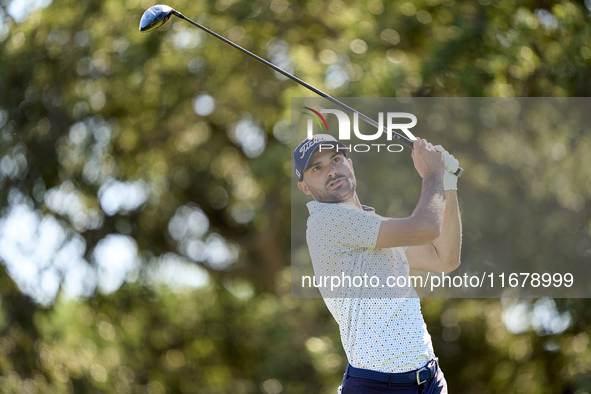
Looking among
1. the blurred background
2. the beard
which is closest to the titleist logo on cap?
the beard

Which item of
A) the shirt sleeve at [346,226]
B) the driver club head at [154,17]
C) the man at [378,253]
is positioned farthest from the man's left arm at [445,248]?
the driver club head at [154,17]

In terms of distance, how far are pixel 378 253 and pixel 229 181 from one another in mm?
6583

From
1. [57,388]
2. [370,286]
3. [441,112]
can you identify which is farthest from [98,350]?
[370,286]

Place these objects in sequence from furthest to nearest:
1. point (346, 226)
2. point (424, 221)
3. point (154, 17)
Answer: point (154, 17) < point (346, 226) < point (424, 221)

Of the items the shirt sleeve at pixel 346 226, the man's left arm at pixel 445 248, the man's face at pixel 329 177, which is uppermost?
the man's face at pixel 329 177

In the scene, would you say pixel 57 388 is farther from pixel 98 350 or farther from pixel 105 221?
pixel 105 221

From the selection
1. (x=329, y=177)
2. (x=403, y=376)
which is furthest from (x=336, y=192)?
(x=403, y=376)

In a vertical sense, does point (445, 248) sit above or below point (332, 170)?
below

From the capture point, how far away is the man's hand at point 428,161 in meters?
2.06

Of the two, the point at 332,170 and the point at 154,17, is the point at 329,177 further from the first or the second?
the point at 154,17

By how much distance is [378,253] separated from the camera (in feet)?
6.84

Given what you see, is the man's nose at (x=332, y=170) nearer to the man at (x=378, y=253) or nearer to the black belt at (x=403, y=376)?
the man at (x=378, y=253)

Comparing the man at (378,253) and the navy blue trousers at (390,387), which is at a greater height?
the man at (378,253)

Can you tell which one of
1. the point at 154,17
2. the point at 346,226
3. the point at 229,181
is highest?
the point at 154,17
